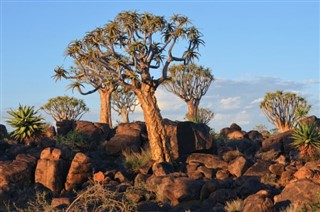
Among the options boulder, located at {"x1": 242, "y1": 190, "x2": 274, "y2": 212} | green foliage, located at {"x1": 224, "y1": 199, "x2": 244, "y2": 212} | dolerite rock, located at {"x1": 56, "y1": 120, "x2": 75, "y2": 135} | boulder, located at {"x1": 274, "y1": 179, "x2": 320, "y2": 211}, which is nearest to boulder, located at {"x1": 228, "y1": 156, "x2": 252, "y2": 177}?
boulder, located at {"x1": 274, "y1": 179, "x2": 320, "y2": 211}

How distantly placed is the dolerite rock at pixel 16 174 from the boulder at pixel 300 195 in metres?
10.8

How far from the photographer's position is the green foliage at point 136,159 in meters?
25.2

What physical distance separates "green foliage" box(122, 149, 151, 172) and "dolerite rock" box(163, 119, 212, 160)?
150 centimetres

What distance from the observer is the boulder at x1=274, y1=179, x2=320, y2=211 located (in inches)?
661

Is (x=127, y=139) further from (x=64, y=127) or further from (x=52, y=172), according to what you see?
(x=52, y=172)

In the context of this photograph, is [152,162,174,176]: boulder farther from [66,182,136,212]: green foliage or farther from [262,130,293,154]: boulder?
[262,130,293,154]: boulder

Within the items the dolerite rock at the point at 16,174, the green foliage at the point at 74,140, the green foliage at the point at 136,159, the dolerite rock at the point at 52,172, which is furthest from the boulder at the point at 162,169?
the green foliage at the point at 74,140

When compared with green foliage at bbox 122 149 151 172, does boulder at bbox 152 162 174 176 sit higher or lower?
lower

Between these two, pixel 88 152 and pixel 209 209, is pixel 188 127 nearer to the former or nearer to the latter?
pixel 88 152

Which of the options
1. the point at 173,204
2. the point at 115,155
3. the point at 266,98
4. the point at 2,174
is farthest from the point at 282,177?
the point at 266,98

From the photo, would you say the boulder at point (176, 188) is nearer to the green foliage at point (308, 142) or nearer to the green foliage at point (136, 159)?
the green foliage at point (136, 159)

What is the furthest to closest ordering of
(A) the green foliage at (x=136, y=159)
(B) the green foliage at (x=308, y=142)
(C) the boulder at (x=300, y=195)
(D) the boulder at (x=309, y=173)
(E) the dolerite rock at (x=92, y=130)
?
(E) the dolerite rock at (x=92, y=130) < (B) the green foliage at (x=308, y=142) < (A) the green foliage at (x=136, y=159) < (D) the boulder at (x=309, y=173) < (C) the boulder at (x=300, y=195)

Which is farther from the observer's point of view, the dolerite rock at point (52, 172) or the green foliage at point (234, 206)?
the dolerite rock at point (52, 172)

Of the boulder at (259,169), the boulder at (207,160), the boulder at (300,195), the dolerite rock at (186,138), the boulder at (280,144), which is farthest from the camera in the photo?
the boulder at (280,144)
